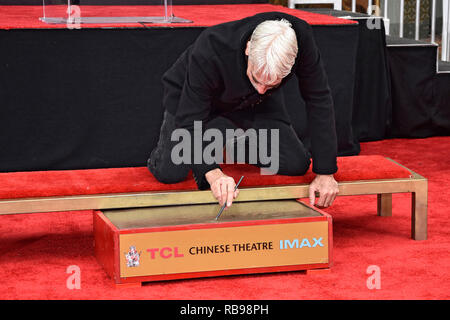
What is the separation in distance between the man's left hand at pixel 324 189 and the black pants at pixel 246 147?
8 centimetres

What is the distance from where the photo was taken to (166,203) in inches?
84.0

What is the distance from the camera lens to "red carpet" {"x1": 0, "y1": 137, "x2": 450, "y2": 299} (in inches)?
74.5

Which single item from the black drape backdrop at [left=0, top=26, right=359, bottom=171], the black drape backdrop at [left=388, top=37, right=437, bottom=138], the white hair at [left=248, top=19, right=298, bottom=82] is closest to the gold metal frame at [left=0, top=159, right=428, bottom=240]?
the white hair at [left=248, top=19, right=298, bottom=82]

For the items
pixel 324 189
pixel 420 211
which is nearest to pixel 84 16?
pixel 324 189

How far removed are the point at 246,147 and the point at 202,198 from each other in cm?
28

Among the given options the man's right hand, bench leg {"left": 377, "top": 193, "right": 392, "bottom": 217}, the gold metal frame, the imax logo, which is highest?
the man's right hand

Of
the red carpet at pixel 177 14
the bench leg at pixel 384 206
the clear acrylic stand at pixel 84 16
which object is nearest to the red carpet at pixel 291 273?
Result: the bench leg at pixel 384 206

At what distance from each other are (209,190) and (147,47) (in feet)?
3.66

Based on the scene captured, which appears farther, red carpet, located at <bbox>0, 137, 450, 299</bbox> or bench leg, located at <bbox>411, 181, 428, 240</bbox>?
bench leg, located at <bbox>411, 181, 428, 240</bbox>

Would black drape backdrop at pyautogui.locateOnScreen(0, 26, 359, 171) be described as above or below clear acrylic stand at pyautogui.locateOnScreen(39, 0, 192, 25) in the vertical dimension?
below

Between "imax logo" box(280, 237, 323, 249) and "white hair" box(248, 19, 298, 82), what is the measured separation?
439mm

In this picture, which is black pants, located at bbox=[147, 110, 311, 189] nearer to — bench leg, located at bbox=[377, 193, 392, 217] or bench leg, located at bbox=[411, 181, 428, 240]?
bench leg, located at bbox=[411, 181, 428, 240]

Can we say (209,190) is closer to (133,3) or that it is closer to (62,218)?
(62,218)
